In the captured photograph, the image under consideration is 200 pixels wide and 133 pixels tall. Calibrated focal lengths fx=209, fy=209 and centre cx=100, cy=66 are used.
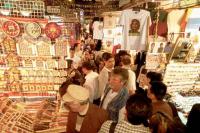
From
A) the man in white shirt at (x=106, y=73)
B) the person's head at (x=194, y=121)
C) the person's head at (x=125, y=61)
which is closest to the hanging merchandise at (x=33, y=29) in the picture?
the man in white shirt at (x=106, y=73)

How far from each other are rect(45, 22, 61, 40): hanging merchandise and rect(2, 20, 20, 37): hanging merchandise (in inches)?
16.6

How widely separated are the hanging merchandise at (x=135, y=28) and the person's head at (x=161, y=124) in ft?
10.5

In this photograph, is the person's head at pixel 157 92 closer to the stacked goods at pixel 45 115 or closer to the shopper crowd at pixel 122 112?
the shopper crowd at pixel 122 112

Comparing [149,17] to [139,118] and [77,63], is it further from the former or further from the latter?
[139,118]

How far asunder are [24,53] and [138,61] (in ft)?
11.1

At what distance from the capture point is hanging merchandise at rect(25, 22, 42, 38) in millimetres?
3135

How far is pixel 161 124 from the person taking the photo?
74.9 inches

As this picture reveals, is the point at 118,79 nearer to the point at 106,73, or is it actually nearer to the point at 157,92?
the point at 157,92

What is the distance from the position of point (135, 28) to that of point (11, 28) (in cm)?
285

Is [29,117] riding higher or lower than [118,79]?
lower

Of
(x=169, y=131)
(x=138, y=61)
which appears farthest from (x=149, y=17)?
(x=169, y=131)

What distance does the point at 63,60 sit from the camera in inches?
135

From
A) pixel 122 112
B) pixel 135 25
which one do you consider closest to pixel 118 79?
pixel 122 112

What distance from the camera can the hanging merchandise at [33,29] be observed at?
313cm
